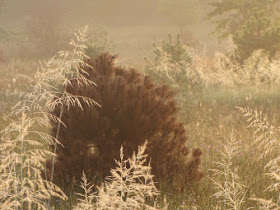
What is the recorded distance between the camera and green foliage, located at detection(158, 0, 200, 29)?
4016cm

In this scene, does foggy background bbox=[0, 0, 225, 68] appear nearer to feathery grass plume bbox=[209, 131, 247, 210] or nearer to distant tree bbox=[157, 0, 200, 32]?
distant tree bbox=[157, 0, 200, 32]

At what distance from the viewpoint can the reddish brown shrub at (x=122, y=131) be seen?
3.94m

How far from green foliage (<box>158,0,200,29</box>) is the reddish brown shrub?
37.9m

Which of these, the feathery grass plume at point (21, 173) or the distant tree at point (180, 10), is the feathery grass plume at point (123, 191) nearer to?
the feathery grass plume at point (21, 173)

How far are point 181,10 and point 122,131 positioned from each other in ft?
126

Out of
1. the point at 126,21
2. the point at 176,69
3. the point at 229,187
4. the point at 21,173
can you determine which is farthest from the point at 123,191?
the point at 126,21

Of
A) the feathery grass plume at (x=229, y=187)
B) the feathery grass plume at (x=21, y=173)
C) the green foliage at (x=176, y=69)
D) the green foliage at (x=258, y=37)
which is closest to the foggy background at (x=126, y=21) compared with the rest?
the green foliage at (x=258, y=37)

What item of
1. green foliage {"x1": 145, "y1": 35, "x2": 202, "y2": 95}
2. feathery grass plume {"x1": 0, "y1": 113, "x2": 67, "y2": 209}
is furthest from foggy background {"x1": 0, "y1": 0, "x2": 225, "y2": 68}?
feathery grass plume {"x1": 0, "y1": 113, "x2": 67, "y2": 209}

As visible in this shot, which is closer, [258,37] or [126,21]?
[258,37]

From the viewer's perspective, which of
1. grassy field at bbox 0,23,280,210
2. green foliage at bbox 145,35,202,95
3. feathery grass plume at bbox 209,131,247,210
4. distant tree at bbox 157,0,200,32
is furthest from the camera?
distant tree at bbox 157,0,200,32

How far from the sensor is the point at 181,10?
40.3 metres

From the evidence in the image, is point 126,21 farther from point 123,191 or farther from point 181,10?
point 123,191

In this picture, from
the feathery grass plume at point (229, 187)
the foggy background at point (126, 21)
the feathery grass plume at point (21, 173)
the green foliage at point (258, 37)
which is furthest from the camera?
the foggy background at point (126, 21)

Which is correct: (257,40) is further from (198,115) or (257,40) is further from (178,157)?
(178,157)
